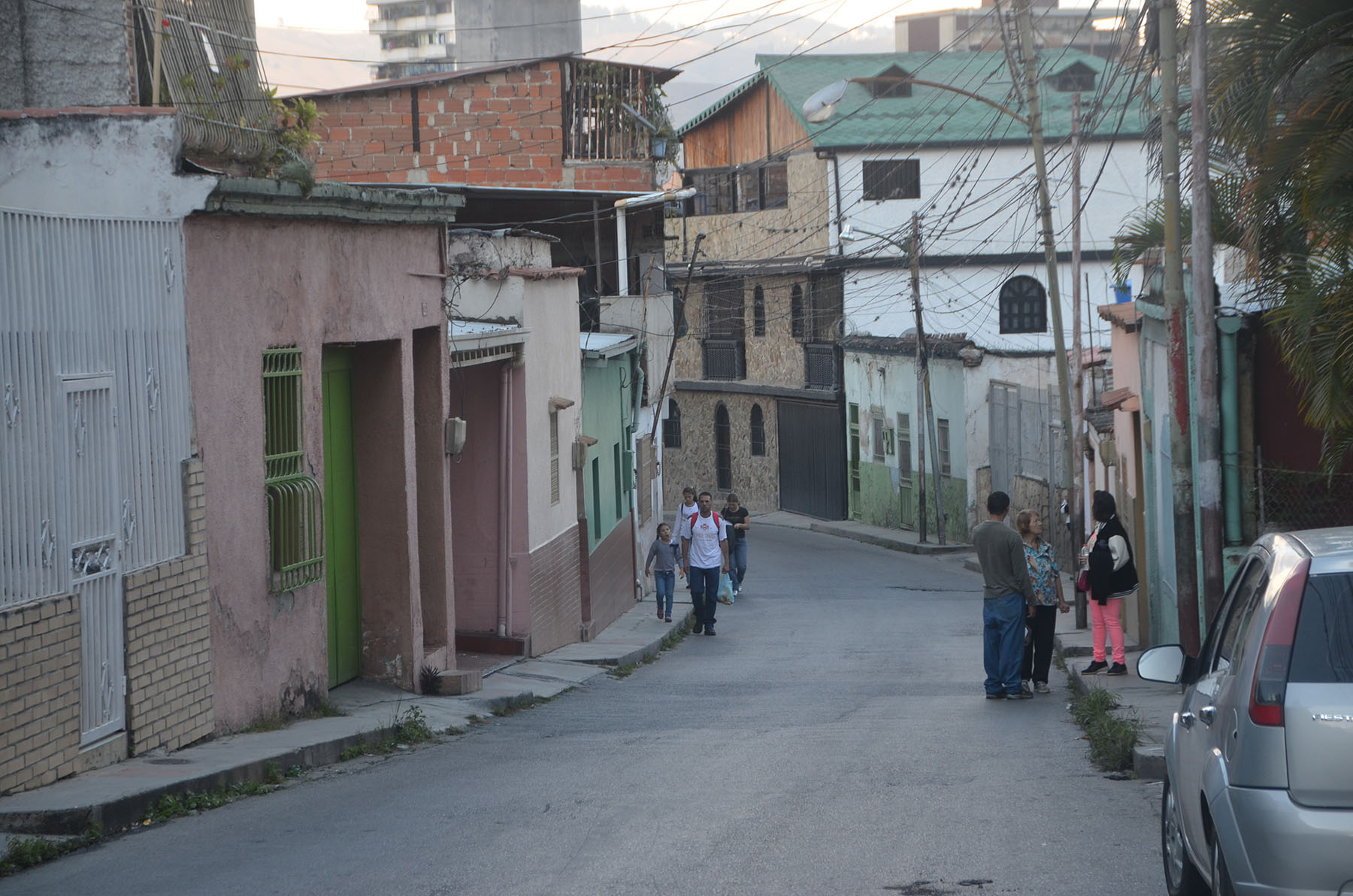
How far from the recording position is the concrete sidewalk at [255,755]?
736 centimetres

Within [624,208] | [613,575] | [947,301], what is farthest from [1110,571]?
[947,301]

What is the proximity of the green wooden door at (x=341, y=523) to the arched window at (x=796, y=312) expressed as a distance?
114 ft

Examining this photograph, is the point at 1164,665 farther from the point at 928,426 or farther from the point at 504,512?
the point at 928,426

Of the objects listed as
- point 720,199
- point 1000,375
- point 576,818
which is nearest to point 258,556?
point 576,818

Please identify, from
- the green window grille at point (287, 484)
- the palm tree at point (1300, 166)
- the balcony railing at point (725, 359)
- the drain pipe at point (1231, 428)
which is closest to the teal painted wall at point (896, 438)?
the balcony railing at point (725, 359)

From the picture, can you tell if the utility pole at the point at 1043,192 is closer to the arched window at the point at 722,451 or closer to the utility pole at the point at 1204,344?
the utility pole at the point at 1204,344

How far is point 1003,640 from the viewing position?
1306cm

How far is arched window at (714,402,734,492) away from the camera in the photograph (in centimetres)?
5188

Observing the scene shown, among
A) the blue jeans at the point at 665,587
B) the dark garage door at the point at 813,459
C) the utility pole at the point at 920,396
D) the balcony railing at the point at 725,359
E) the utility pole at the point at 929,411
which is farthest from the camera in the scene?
the balcony railing at the point at 725,359

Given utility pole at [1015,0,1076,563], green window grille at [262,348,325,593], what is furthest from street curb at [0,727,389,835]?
utility pole at [1015,0,1076,563]

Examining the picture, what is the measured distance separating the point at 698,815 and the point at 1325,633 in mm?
4126

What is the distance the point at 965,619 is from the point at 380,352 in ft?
45.6

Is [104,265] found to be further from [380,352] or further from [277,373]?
[380,352]

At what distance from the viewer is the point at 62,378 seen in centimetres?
815
